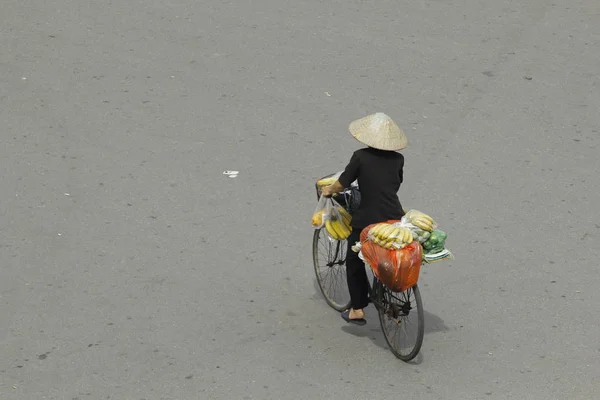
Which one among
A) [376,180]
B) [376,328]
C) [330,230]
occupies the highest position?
[376,180]

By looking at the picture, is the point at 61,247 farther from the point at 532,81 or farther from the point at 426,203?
the point at 532,81

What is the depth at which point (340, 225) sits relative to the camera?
727cm

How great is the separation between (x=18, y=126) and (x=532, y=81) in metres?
5.37

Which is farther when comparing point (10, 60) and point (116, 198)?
point (10, 60)

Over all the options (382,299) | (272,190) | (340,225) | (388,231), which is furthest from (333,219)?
(272,190)

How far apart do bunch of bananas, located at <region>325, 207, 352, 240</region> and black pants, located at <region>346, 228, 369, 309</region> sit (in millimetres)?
64

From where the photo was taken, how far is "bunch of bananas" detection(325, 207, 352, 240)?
7.23 metres

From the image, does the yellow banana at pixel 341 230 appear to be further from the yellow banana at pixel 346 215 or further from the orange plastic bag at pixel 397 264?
the orange plastic bag at pixel 397 264

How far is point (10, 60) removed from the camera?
11.0 metres

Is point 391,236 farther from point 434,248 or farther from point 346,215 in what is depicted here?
point 346,215

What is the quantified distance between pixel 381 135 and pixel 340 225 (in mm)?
803

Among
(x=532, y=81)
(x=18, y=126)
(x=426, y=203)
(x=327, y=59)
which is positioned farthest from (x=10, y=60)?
(x=532, y=81)

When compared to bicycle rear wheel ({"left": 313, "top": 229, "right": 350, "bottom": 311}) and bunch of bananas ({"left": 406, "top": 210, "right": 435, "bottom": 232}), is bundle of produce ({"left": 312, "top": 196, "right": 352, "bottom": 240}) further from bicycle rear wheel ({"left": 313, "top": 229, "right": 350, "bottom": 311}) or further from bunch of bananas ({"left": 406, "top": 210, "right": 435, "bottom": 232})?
bunch of bananas ({"left": 406, "top": 210, "right": 435, "bottom": 232})

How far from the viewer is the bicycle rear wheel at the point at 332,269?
301 inches
